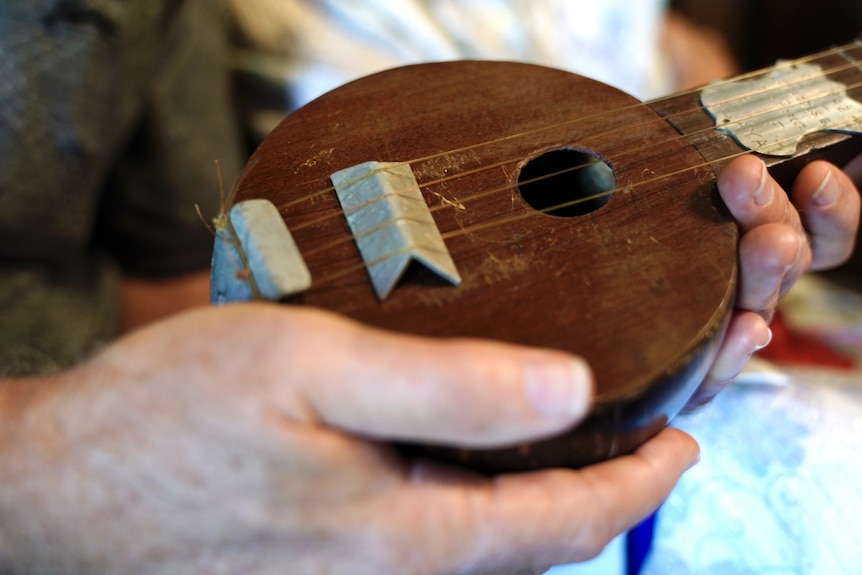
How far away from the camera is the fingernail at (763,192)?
661 mm

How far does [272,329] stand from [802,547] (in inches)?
25.1

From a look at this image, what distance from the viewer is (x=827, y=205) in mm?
818

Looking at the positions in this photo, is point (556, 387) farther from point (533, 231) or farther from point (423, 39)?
point (423, 39)

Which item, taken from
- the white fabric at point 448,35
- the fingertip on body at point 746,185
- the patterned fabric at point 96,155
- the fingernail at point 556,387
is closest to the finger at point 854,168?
the fingertip on body at point 746,185

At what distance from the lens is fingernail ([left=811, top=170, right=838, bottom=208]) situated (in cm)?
80

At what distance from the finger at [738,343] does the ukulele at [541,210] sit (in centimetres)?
7

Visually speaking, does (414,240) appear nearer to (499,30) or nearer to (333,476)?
(333,476)

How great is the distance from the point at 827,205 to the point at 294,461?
26.5 inches

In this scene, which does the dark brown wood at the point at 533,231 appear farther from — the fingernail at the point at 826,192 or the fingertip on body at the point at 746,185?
the fingernail at the point at 826,192

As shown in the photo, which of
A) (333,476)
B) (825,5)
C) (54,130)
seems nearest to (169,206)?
(54,130)

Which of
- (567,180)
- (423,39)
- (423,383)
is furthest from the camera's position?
(423,39)

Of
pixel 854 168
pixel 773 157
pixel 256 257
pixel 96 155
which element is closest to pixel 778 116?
pixel 773 157

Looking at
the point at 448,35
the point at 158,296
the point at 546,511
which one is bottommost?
the point at 158,296

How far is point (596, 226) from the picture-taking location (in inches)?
26.2
